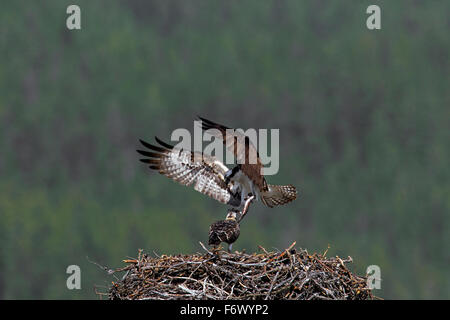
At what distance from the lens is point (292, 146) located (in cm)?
→ 5275

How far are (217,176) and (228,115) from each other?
143 ft

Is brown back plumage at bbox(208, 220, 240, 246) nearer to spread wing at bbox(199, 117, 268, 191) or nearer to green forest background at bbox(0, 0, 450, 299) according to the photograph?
spread wing at bbox(199, 117, 268, 191)

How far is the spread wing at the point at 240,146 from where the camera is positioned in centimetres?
809

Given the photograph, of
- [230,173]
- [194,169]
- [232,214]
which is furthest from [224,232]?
[194,169]

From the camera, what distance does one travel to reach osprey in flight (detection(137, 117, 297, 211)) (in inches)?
353

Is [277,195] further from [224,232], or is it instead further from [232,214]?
[224,232]

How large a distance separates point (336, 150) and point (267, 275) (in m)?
46.4

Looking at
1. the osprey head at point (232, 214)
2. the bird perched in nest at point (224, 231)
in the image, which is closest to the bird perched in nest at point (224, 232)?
the bird perched in nest at point (224, 231)

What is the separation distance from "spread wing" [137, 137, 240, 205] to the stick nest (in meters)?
1.48

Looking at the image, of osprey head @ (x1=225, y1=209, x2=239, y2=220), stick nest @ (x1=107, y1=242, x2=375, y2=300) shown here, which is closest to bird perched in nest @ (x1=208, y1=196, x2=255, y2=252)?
osprey head @ (x1=225, y1=209, x2=239, y2=220)

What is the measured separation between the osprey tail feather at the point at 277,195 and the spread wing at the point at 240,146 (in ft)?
1.84
